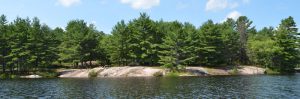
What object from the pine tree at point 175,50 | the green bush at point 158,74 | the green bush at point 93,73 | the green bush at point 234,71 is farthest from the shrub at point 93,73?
the green bush at point 234,71

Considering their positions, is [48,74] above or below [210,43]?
below

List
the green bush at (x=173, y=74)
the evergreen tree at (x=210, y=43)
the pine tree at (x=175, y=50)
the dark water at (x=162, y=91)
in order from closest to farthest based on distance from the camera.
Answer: the dark water at (x=162, y=91)
the green bush at (x=173, y=74)
the pine tree at (x=175, y=50)
the evergreen tree at (x=210, y=43)

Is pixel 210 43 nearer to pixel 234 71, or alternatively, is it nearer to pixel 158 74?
pixel 234 71

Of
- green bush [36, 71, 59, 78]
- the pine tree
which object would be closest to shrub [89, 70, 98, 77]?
green bush [36, 71, 59, 78]

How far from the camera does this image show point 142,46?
10131cm

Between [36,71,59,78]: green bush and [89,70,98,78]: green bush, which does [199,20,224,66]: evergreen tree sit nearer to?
[89,70,98,78]: green bush

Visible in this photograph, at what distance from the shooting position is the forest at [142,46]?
9738 centimetres

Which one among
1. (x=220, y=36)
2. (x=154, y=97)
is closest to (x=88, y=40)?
(x=220, y=36)

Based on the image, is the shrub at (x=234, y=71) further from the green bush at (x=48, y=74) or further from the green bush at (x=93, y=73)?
the green bush at (x=48, y=74)

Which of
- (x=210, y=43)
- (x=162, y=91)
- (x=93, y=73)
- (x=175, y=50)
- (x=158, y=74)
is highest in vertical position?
(x=210, y=43)

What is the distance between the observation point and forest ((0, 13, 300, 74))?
9738 centimetres

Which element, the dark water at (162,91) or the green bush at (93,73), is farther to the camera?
the green bush at (93,73)

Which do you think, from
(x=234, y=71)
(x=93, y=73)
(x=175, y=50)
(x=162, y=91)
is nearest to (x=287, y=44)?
(x=234, y=71)

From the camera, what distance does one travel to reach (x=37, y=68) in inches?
4232
